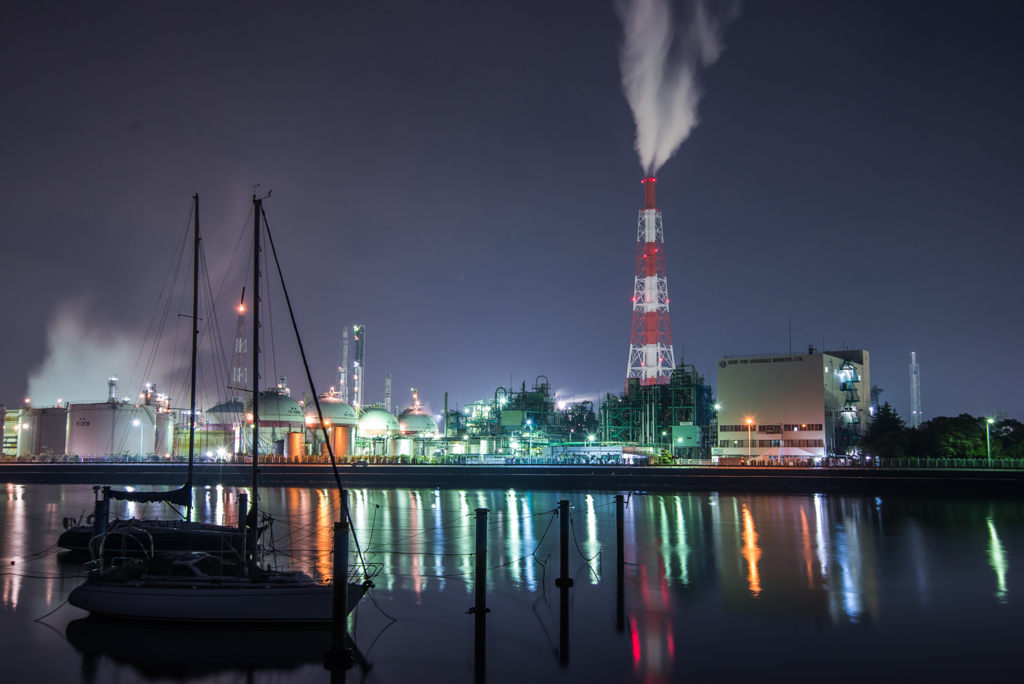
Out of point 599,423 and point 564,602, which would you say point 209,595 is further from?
point 599,423

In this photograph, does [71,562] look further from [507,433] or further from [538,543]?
[507,433]

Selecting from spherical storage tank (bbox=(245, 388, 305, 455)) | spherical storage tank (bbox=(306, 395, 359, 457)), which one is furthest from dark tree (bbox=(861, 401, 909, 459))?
spherical storage tank (bbox=(245, 388, 305, 455))

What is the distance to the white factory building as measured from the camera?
90.8m

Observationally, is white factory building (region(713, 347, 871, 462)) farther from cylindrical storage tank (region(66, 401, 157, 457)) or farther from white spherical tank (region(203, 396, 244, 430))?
cylindrical storage tank (region(66, 401, 157, 457))

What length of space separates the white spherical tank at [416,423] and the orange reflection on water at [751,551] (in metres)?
80.6

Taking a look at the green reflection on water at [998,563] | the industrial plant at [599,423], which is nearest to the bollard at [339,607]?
the green reflection on water at [998,563]

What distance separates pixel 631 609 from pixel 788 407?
76.3m

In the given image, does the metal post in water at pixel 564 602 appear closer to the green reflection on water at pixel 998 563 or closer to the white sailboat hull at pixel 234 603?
the white sailboat hull at pixel 234 603

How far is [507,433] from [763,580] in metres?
78.9

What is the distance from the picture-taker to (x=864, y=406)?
338 feet

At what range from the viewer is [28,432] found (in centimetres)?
11525

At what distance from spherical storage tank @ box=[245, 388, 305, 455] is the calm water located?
172 feet

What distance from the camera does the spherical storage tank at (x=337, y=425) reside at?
310ft

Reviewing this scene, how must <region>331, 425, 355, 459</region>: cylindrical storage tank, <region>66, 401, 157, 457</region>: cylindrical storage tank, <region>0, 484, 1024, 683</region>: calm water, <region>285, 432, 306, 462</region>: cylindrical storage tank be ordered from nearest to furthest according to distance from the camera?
<region>0, 484, 1024, 683</region>: calm water, <region>331, 425, 355, 459</region>: cylindrical storage tank, <region>285, 432, 306, 462</region>: cylindrical storage tank, <region>66, 401, 157, 457</region>: cylindrical storage tank
